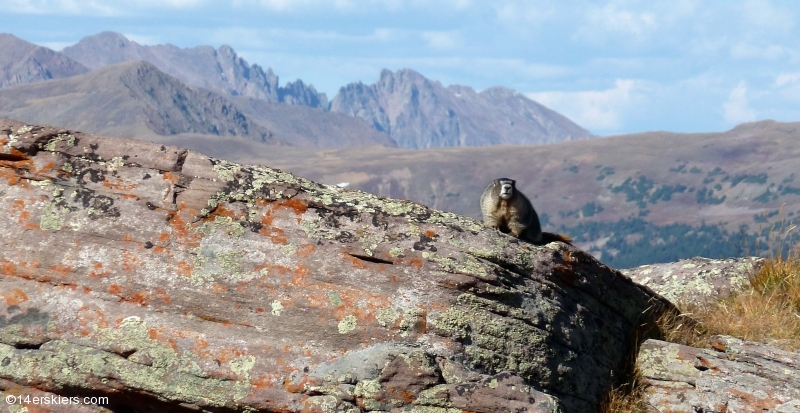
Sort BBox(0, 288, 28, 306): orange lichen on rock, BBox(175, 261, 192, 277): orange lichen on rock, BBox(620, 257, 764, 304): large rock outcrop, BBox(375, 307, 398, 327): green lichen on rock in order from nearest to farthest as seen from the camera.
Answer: BBox(0, 288, 28, 306): orange lichen on rock
BBox(375, 307, 398, 327): green lichen on rock
BBox(175, 261, 192, 277): orange lichen on rock
BBox(620, 257, 764, 304): large rock outcrop

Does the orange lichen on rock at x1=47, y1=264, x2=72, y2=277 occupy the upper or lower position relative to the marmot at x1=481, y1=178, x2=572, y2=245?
lower

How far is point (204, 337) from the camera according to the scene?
9.09 meters

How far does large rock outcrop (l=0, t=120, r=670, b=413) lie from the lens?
8820mm

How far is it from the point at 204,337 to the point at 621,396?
512 centimetres

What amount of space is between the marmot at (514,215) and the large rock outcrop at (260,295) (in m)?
1.78

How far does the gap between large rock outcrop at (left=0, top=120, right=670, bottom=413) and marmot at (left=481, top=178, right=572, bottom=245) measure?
70.0 inches

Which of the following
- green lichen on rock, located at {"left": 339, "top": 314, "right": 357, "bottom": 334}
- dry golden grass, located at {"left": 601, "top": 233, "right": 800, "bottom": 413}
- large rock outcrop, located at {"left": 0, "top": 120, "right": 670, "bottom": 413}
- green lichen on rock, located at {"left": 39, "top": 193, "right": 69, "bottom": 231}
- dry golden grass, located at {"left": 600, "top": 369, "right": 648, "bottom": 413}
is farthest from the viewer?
dry golden grass, located at {"left": 601, "top": 233, "right": 800, "bottom": 413}

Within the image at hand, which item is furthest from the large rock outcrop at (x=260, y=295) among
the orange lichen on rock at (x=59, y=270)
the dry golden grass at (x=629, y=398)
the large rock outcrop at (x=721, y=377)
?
the large rock outcrop at (x=721, y=377)

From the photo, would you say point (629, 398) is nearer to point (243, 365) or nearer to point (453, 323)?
point (453, 323)

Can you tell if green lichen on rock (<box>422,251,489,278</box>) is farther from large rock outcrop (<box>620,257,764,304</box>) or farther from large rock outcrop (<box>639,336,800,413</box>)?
large rock outcrop (<box>620,257,764,304</box>)

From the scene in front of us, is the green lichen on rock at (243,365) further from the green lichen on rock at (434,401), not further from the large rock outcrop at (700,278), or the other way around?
the large rock outcrop at (700,278)

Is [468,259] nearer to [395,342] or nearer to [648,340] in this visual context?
[395,342]

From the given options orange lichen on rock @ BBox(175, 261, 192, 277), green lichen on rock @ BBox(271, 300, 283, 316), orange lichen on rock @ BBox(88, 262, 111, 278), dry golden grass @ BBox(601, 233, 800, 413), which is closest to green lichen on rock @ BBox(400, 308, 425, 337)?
green lichen on rock @ BBox(271, 300, 283, 316)

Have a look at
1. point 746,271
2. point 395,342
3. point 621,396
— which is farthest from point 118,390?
point 746,271
